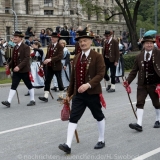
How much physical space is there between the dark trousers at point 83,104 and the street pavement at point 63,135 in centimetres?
58

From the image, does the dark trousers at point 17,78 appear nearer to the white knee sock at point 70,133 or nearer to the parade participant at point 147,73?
the parade participant at point 147,73

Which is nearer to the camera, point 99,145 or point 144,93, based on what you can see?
point 99,145

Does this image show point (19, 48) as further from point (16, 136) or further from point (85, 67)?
point (85, 67)

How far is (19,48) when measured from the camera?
12312mm

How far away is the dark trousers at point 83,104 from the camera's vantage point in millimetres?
7535

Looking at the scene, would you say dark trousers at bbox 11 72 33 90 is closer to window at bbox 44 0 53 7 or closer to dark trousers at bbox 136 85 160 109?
dark trousers at bbox 136 85 160 109

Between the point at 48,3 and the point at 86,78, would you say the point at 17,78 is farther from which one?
the point at 48,3

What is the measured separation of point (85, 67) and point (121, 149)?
1.42 m

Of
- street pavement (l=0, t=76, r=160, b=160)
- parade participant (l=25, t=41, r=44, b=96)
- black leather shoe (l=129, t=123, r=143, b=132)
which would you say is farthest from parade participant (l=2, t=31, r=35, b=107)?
black leather shoe (l=129, t=123, r=143, b=132)

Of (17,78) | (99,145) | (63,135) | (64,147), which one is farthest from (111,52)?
(64,147)

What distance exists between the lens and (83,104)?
7.65 m

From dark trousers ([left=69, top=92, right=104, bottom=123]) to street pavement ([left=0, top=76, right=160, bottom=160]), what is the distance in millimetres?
575

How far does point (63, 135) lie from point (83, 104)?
1413 millimetres

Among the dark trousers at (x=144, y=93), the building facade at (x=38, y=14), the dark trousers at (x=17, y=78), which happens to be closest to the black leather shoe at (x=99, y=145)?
the dark trousers at (x=144, y=93)
